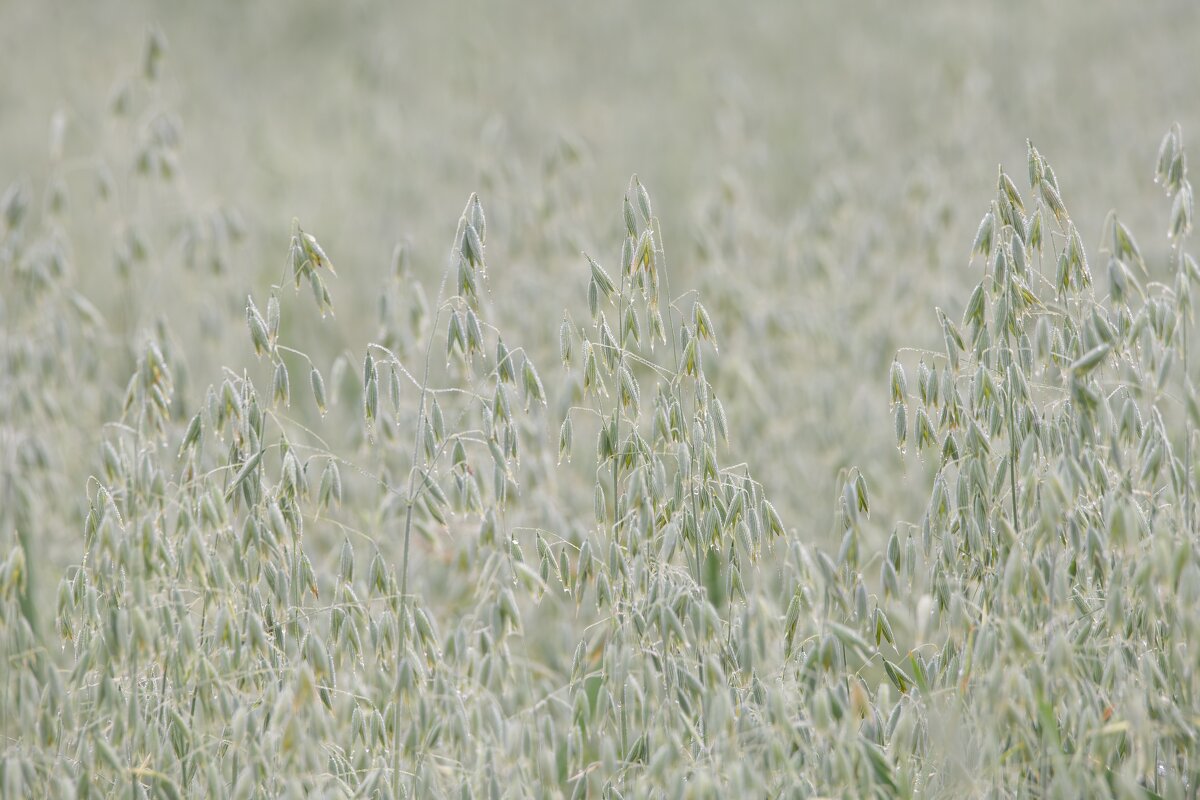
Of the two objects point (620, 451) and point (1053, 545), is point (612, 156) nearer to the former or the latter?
point (620, 451)

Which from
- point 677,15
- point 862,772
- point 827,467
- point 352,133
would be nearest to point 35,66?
point 352,133

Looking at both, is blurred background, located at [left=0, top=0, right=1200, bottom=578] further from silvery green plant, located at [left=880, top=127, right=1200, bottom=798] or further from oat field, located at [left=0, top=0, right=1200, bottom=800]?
silvery green plant, located at [left=880, top=127, right=1200, bottom=798]

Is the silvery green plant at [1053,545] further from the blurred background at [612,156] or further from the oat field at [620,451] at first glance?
the blurred background at [612,156]

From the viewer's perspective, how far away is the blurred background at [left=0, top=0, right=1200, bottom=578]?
152 inches

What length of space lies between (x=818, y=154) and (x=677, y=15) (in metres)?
3.12

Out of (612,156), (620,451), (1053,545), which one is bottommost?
(1053,545)

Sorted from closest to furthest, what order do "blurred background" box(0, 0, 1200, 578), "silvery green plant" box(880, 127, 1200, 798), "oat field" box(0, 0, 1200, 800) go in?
1. "silvery green plant" box(880, 127, 1200, 798)
2. "oat field" box(0, 0, 1200, 800)
3. "blurred background" box(0, 0, 1200, 578)

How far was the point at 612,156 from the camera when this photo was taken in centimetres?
668

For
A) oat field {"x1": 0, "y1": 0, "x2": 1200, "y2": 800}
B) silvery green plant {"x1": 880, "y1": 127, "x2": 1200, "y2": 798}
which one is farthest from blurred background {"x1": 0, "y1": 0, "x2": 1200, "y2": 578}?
silvery green plant {"x1": 880, "y1": 127, "x2": 1200, "y2": 798}

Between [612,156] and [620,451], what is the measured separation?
4862 mm

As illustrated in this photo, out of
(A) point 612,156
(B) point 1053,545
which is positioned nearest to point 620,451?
(B) point 1053,545

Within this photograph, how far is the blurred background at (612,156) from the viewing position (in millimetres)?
3854

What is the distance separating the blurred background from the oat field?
0.04 m

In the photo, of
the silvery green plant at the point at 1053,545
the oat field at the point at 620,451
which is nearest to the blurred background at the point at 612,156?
the oat field at the point at 620,451
